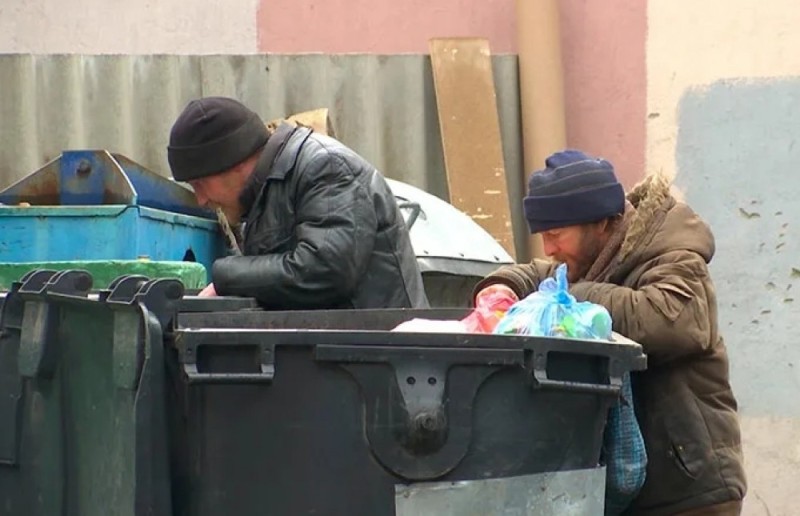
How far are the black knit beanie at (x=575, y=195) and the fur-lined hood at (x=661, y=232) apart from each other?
2.5 inches

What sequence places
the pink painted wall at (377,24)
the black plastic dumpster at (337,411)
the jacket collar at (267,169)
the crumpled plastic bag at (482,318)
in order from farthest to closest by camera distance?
the pink painted wall at (377,24) → the jacket collar at (267,169) → the crumpled plastic bag at (482,318) → the black plastic dumpster at (337,411)

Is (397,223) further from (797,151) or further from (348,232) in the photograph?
(797,151)

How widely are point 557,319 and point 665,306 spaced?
0.42 metres

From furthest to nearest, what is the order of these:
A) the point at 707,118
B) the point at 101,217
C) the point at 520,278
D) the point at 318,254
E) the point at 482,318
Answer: the point at 707,118, the point at 101,217, the point at 318,254, the point at 520,278, the point at 482,318

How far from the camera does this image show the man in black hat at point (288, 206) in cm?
373

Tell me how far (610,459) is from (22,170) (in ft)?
13.4

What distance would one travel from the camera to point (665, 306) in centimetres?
305

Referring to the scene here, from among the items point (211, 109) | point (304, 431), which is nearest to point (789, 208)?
point (211, 109)

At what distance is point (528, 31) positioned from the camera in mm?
6484

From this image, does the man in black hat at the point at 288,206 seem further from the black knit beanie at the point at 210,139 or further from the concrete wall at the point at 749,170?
the concrete wall at the point at 749,170

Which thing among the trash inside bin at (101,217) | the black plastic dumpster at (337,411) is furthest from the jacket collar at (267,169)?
the black plastic dumpster at (337,411)

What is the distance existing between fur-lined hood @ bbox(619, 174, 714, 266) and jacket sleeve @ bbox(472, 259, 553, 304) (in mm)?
299

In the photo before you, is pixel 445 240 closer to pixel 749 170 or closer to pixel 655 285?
pixel 749 170

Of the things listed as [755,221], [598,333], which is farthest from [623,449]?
[755,221]
